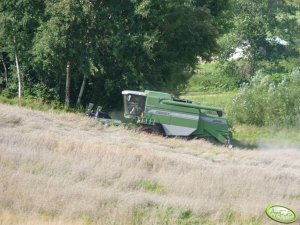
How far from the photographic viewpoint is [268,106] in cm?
3453

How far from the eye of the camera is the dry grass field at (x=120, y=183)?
9945 mm

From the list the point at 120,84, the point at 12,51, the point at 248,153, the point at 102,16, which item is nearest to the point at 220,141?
the point at 248,153

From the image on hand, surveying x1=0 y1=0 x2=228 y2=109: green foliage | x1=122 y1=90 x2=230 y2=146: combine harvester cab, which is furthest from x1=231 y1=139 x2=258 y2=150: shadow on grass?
x1=0 y1=0 x2=228 y2=109: green foliage

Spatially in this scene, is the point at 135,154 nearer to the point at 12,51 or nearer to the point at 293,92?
the point at 12,51

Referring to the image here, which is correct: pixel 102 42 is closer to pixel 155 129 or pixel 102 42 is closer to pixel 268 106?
pixel 155 129

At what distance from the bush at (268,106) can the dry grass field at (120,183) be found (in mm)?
15653

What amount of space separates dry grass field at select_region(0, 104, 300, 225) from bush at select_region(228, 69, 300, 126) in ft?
51.4

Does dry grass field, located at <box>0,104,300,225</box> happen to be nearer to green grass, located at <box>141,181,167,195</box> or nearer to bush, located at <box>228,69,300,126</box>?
green grass, located at <box>141,181,167,195</box>

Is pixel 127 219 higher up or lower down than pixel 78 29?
lower down

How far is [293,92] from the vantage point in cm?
3500

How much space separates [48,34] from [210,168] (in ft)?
38.7

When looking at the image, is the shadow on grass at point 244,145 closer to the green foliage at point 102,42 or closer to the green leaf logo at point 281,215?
the green foliage at point 102,42

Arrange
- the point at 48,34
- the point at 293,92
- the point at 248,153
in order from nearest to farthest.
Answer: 1. the point at 248,153
2. the point at 48,34
3. the point at 293,92

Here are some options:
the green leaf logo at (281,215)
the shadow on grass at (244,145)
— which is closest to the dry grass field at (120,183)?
the green leaf logo at (281,215)
